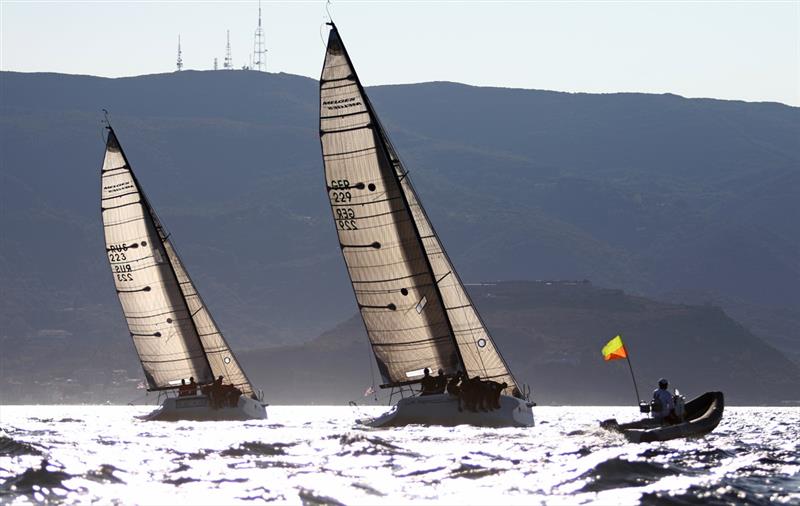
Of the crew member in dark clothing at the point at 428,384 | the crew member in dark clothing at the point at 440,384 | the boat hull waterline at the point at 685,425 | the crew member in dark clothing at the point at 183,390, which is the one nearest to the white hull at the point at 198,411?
the crew member in dark clothing at the point at 183,390

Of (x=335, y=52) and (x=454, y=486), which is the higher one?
(x=335, y=52)

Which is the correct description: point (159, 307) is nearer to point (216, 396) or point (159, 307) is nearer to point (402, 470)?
point (216, 396)

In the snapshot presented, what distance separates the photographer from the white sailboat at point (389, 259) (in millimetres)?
54562

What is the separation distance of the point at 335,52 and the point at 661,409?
59.2ft

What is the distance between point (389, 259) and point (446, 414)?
659cm

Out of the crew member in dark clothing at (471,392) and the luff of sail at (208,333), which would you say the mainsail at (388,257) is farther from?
the luff of sail at (208,333)

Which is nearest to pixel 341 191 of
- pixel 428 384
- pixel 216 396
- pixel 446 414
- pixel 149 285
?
pixel 428 384

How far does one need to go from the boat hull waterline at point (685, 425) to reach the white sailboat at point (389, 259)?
19.2ft

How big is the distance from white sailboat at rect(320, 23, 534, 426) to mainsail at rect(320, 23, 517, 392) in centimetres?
4

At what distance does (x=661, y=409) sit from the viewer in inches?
1892

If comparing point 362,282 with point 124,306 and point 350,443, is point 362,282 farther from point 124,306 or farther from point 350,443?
point 124,306

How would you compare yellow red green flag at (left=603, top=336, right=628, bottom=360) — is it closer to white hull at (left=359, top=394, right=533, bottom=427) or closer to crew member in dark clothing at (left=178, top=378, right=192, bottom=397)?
white hull at (left=359, top=394, right=533, bottom=427)

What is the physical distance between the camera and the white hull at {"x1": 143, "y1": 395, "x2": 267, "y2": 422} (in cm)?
6800

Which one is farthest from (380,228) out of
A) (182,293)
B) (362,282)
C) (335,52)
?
(182,293)
